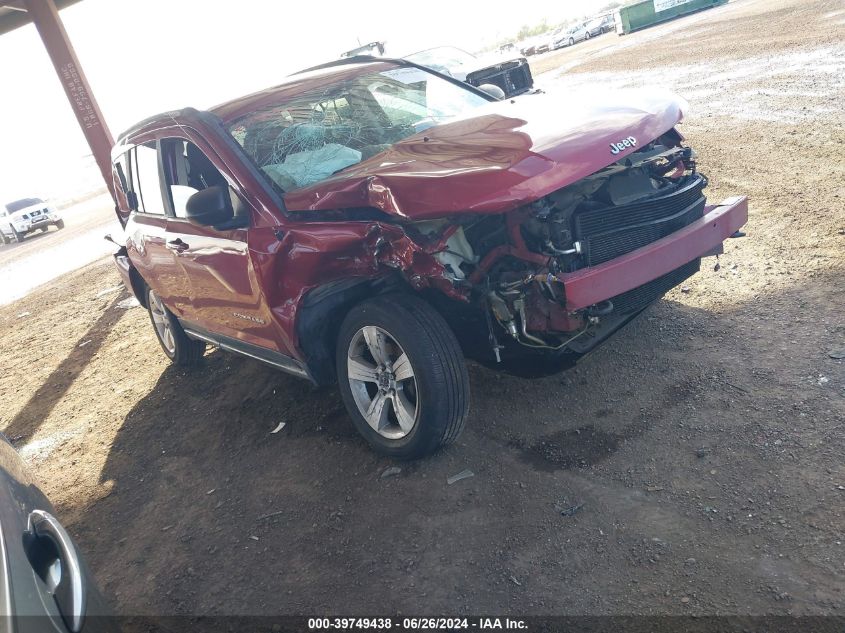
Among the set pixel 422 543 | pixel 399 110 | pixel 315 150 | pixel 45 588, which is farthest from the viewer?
pixel 399 110

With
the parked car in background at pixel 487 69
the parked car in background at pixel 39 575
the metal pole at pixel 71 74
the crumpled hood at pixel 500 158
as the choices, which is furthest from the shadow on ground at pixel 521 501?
the parked car in background at pixel 487 69

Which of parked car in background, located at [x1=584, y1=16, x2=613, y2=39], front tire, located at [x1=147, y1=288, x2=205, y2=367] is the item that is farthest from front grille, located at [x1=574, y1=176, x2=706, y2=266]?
parked car in background, located at [x1=584, y1=16, x2=613, y2=39]

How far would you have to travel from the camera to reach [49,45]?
1105 cm

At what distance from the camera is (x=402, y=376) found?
369 centimetres

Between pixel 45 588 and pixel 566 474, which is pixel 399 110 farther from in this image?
pixel 45 588

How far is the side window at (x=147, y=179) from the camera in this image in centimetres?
512

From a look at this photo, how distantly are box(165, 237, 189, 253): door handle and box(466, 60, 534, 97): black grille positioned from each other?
32.8 feet

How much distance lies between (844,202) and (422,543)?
4361mm

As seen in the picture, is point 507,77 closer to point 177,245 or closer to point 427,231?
point 177,245

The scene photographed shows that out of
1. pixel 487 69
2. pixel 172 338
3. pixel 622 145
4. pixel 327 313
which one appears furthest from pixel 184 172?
pixel 487 69

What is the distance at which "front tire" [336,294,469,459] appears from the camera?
3.54 meters

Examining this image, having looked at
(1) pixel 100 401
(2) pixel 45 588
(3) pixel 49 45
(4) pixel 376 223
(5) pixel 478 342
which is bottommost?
(1) pixel 100 401

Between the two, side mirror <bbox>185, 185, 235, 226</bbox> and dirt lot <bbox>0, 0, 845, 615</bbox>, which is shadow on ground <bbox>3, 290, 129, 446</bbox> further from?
side mirror <bbox>185, 185, 235, 226</bbox>

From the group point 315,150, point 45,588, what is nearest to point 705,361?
point 315,150
